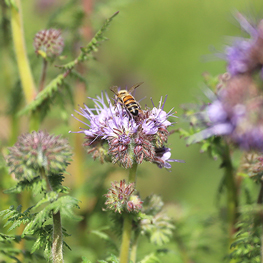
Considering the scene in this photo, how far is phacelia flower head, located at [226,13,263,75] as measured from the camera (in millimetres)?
1721

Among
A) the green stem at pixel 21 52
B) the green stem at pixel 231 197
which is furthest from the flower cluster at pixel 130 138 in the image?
the green stem at pixel 21 52

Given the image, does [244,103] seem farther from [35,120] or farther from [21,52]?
[21,52]

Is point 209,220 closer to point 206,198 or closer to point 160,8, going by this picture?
point 206,198

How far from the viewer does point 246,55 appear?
1781 millimetres

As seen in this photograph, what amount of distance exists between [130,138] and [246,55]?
758 millimetres

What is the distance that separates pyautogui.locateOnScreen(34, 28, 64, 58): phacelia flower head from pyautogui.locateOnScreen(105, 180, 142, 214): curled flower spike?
3.92ft

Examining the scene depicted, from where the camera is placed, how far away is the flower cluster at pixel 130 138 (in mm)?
1901

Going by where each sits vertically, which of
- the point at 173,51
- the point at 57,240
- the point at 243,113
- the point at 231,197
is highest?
the point at 173,51

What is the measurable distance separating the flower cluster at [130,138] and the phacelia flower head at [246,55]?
0.48 metres

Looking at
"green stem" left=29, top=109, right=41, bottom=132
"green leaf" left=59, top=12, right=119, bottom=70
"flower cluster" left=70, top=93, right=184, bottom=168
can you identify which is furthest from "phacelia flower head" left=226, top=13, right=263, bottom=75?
"green stem" left=29, top=109, right=41, bottom=132

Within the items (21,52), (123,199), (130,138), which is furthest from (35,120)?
(123,199)

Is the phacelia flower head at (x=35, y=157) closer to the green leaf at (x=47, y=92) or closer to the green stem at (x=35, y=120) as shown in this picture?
the green leaf at (x=47, y=92)

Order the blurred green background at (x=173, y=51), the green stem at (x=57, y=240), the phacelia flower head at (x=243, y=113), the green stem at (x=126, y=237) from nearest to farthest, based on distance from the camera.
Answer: the phacelia flower head at (x=243, y=113)
the green stem at (x=57, y=240)
the green stem at (x=126, y=237)
the blurred green background at (x=173, y=51)

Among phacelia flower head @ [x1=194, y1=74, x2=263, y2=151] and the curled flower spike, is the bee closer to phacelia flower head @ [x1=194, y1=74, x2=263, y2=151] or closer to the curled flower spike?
the curled flower spike
